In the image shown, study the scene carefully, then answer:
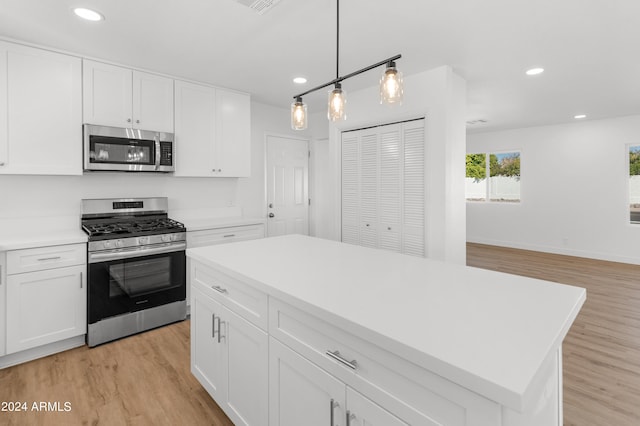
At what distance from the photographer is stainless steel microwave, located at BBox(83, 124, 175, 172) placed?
9.62 ft

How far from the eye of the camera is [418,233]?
3523 mm

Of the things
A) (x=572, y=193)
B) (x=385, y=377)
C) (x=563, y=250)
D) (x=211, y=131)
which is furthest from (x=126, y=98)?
(x=563, y=250)

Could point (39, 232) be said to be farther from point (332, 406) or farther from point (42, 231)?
point (332, 406)

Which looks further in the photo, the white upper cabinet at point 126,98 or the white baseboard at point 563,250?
the white baseboard at point 563,250

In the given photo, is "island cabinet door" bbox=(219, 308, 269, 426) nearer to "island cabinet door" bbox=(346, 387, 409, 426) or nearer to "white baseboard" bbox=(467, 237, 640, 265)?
"island cabinet door" bbox=(346, 387, 409, 426)

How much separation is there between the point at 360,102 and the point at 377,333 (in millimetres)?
3447

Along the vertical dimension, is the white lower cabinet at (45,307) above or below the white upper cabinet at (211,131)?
below

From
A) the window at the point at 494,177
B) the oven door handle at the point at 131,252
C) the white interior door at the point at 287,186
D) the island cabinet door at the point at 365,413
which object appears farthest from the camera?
the window at the point at 494,177

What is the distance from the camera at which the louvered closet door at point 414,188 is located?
3.45 metres

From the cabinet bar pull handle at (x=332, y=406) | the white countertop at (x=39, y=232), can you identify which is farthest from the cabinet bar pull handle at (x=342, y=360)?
the white countertop at (x=39, y=232)

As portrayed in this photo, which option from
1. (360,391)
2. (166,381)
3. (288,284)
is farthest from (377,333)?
(166,381)

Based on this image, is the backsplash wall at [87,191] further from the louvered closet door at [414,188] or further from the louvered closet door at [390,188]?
the louvered closet door at [414,188]

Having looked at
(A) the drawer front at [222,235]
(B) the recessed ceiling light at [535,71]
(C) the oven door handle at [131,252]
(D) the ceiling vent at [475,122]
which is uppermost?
(D) the ceiling vent at [475,122]

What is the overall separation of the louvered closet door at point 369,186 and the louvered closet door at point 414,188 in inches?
15.6
